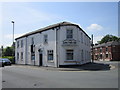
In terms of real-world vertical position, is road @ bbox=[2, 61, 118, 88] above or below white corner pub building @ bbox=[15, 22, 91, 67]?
below

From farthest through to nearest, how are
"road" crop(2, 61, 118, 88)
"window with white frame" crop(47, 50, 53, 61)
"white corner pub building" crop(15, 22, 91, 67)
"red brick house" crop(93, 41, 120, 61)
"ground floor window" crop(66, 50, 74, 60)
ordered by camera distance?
"red brick house" crop(93, 41, 120, 61) < "window with white frame" crop(47, 50, 53, 61) < "ground floor window" crop(66, 50, 74, 60) < "white corner pub building" crop(15, 22, 91, 67) < "road" crop(2, 61, 118, 88)

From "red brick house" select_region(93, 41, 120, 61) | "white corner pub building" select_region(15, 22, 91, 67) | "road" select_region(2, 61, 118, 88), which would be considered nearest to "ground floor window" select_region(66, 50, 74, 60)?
"white corner pub building" select_region(15, 22, 91, 67)

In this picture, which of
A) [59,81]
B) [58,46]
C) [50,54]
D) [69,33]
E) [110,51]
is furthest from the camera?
[110,51]

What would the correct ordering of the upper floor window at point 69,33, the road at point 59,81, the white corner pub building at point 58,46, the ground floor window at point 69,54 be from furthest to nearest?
the upper floor window at point 69,33, the ground floor window at point 69,54, the white corner pub building at point 58,46, the road at point 59,81

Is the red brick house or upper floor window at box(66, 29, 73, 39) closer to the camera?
upper floor window at box(66, 29, 73, 39)

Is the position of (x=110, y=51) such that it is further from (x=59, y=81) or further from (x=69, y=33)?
(x=59, y=81)

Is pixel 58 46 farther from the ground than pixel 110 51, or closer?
farther from the ground

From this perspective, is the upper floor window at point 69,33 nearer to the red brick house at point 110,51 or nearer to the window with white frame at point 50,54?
the window with white frame at point 50,54

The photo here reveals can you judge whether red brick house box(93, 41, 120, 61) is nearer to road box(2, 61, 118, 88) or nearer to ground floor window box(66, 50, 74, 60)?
ground floor window box(66, 50, 74, 60)

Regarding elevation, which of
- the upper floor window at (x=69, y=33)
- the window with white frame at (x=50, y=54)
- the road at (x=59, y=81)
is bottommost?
the road at (x=59, y=81)

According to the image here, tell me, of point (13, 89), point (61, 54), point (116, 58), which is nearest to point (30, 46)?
point (61, 54)

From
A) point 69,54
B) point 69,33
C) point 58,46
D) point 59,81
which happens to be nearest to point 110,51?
point 69,33

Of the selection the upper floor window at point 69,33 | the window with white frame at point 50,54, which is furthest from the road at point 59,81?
the window with white frame at point 50,54

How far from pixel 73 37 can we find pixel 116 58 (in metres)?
43.7
